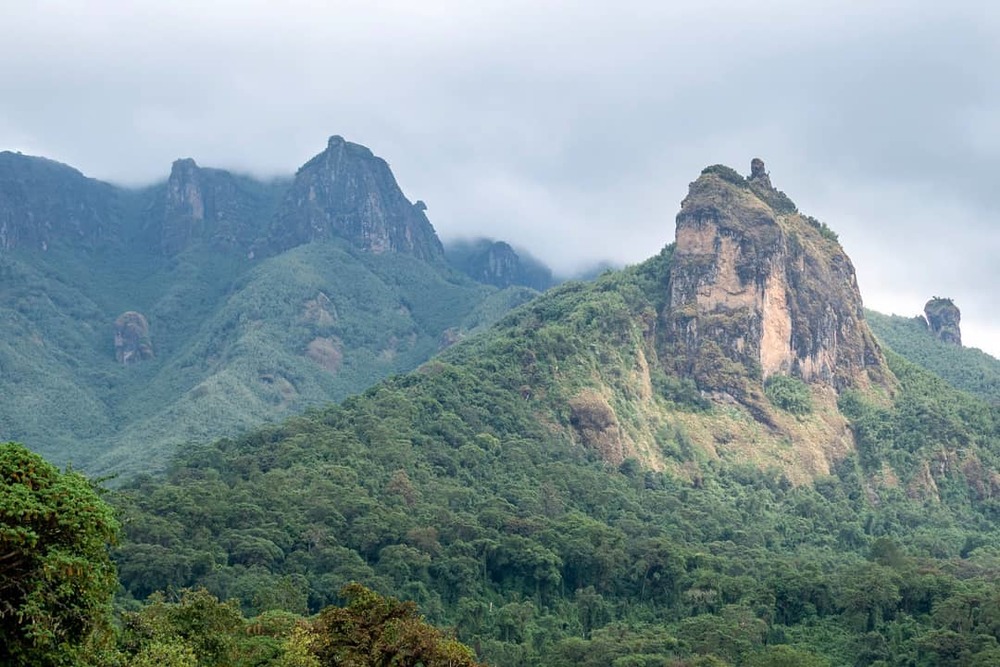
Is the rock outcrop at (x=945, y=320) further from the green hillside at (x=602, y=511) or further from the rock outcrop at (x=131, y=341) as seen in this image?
the rock outcrop at (x=131, y=341)

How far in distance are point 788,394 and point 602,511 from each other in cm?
3200

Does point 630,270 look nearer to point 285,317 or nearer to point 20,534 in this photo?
point 285,317

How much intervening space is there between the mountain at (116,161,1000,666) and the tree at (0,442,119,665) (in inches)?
841

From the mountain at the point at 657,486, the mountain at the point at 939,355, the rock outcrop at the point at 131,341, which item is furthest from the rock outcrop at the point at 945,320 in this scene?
the rock outcrop at the point at 131,341

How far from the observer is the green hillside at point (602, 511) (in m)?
67.9

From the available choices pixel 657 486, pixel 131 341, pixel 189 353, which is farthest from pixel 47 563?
pixel 131 341

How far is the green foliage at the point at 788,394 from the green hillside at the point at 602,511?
36 cm

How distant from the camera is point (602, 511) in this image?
9238cm

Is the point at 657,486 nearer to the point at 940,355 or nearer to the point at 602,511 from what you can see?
the point at 602,511

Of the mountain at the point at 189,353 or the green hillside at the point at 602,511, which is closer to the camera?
the green hillside at the point at 602,511

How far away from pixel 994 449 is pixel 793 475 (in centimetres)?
2033

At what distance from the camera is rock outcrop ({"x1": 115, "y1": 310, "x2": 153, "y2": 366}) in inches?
7249

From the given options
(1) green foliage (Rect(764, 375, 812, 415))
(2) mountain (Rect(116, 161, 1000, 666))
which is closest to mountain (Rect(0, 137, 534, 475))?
(2) mountain (Rect(116, 161, 1000, 666))

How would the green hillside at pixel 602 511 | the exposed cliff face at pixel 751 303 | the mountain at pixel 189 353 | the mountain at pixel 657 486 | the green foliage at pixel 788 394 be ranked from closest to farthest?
the green hillside at pixel 602 511 < the mountain at pixel 657 486 < the green foliage at pixel 788 394 < the exposed cliff face at pixel 751 303 < the mountain at pixel 189 353
